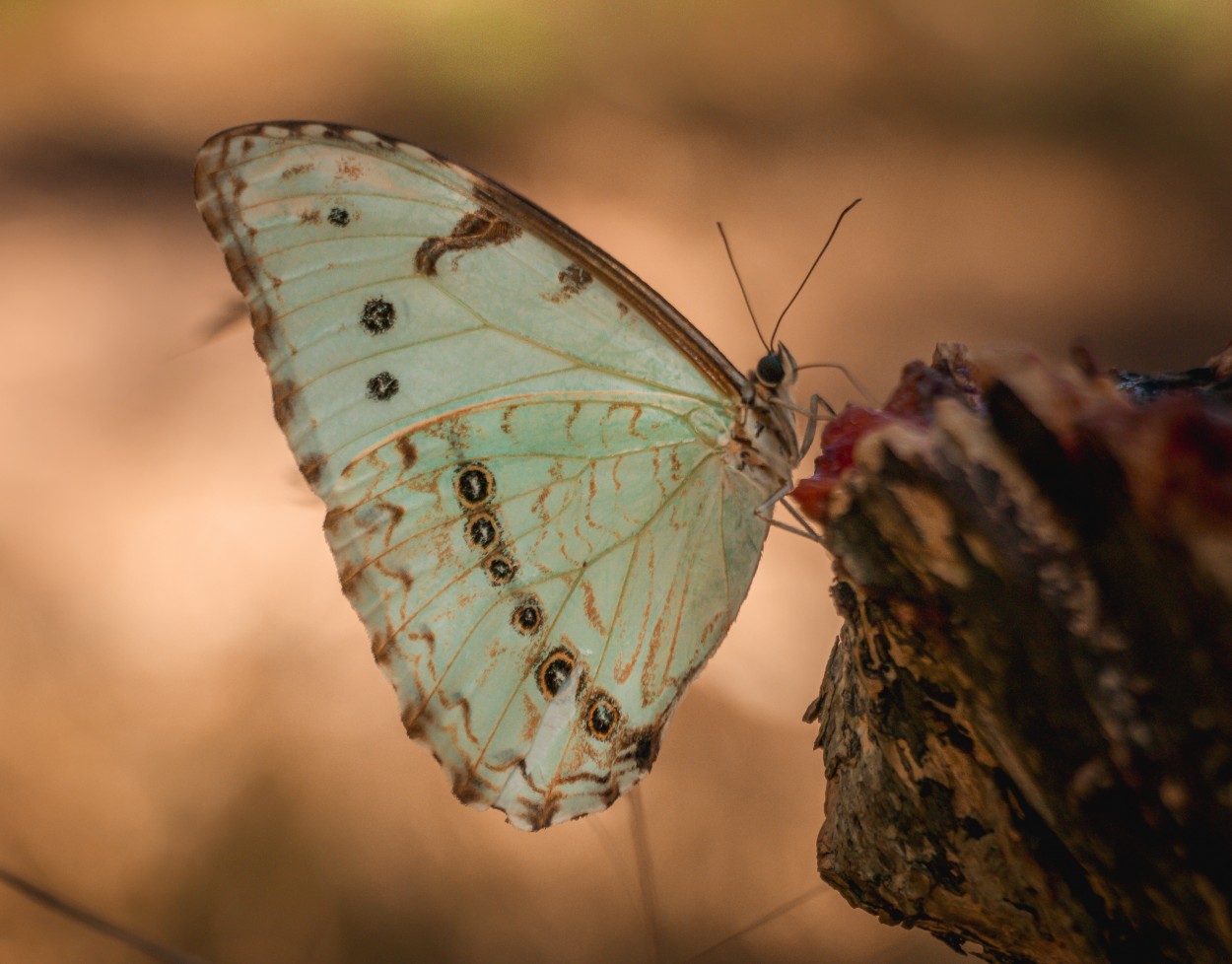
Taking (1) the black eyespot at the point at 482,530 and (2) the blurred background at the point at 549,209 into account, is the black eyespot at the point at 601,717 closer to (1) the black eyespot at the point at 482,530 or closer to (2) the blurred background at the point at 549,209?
(1) the black eyespot at the point at 482,530

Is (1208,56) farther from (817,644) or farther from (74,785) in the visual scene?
(74,785)

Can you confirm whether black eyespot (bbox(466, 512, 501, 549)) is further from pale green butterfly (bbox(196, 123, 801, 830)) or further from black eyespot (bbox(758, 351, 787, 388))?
black eyespot (bbox(758, 351, 787, 388))

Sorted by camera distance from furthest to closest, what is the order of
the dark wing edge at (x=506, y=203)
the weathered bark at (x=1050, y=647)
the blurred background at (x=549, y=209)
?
the blurred background at (x=549, y=209), the dark wing edge at (x=506, y=203), the weathered bark at (x=1050, y=647)

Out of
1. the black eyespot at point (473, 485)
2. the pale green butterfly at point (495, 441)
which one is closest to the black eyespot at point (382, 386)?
the pale green butterfly at point (495, 441)

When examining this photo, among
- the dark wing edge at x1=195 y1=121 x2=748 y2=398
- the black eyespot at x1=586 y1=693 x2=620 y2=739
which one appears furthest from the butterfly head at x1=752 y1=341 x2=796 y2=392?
the black eyespot at x1=586 y1=693 x2=620 y2=739

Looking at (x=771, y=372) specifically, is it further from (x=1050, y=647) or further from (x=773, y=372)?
(x=1050, y=647)

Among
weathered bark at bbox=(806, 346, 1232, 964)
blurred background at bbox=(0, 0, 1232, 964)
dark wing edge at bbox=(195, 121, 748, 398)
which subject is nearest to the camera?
weathered bark at bbox=(806, 346, 1232, 964)
